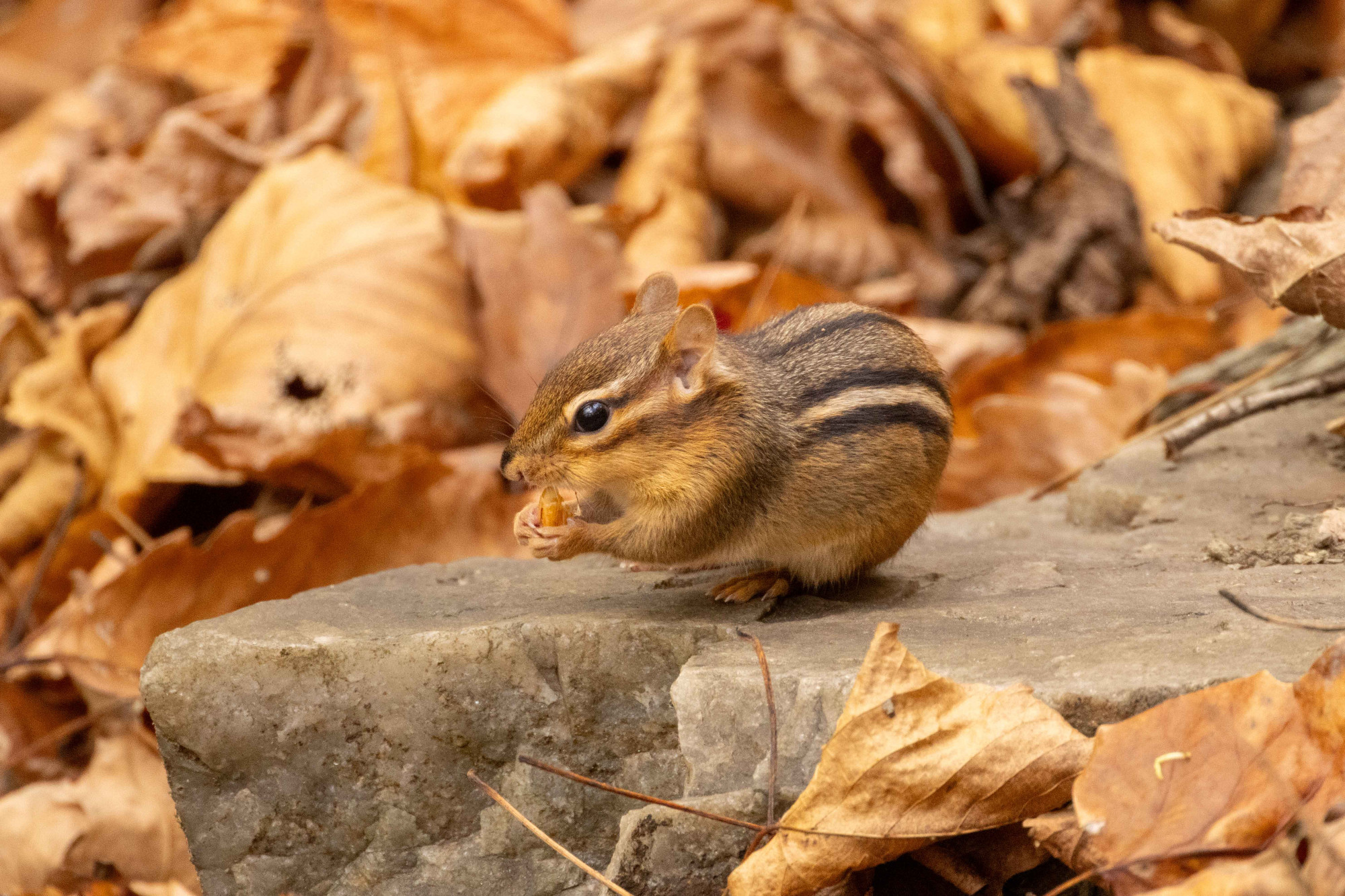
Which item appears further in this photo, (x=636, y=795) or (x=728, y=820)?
(x=636, y=795)

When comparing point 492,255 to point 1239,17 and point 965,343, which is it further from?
point 1239,17

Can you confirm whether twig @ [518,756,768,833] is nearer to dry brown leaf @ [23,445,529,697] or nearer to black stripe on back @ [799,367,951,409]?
black stripe on back @ [799,367,951,409]

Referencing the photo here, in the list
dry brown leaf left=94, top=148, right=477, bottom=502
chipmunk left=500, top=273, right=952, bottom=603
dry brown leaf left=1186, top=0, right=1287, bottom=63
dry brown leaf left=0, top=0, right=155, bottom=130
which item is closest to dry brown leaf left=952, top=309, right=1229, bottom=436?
dry brown leaf left=94, top=148, right=477, bottom=502

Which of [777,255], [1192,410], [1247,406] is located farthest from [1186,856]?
[777,255]

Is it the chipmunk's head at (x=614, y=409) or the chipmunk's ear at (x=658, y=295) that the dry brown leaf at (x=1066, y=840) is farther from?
the chipmunk's ear at (x=658, y=295)

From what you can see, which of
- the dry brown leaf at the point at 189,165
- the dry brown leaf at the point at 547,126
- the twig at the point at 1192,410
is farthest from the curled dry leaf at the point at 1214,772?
the dry brown leaf at the point at 189,165

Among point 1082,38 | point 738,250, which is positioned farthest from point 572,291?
point 1082,38
